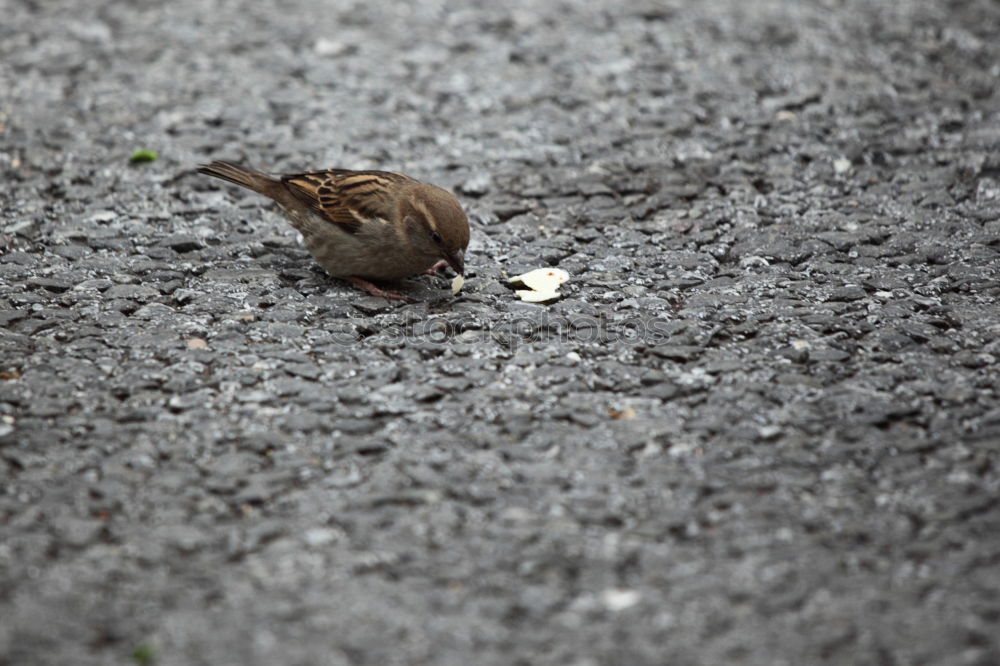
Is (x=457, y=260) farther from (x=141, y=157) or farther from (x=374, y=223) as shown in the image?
(x=141, y=157)

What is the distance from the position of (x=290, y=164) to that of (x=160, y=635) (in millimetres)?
4625

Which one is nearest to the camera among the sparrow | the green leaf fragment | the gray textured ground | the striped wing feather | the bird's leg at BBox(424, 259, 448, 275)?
the gray textured ground

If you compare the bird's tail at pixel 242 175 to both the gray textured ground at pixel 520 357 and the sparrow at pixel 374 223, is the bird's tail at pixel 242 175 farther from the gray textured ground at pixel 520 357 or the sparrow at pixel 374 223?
the gray textured ground at pixel 520 357

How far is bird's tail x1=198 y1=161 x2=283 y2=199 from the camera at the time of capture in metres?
6.44

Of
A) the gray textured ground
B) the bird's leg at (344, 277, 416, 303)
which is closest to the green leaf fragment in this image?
the gray textured ground

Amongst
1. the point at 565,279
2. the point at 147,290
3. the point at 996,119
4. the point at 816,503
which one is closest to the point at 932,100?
the point at 996,119

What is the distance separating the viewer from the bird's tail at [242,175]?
6441mm

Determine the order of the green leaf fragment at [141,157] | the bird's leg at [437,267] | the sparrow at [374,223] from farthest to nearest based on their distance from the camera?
the green leaf fragment at [141,157] < the bird's leg at [437,267] < the sparrow at [374,223]

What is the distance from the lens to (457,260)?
5875 mm

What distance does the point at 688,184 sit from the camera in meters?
7.33

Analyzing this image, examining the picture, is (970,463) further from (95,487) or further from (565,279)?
(95,487)

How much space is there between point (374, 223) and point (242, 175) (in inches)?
42.9

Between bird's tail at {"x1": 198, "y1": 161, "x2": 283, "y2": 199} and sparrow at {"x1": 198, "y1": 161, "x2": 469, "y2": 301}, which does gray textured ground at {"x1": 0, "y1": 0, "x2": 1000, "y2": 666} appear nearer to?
sparrow at {"x1": 198, "y1": 161, "x2": 469, "y2": 301}

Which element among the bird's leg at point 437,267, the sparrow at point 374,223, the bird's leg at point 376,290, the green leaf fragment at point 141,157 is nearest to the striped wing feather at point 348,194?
the sparrow at point 374,223
